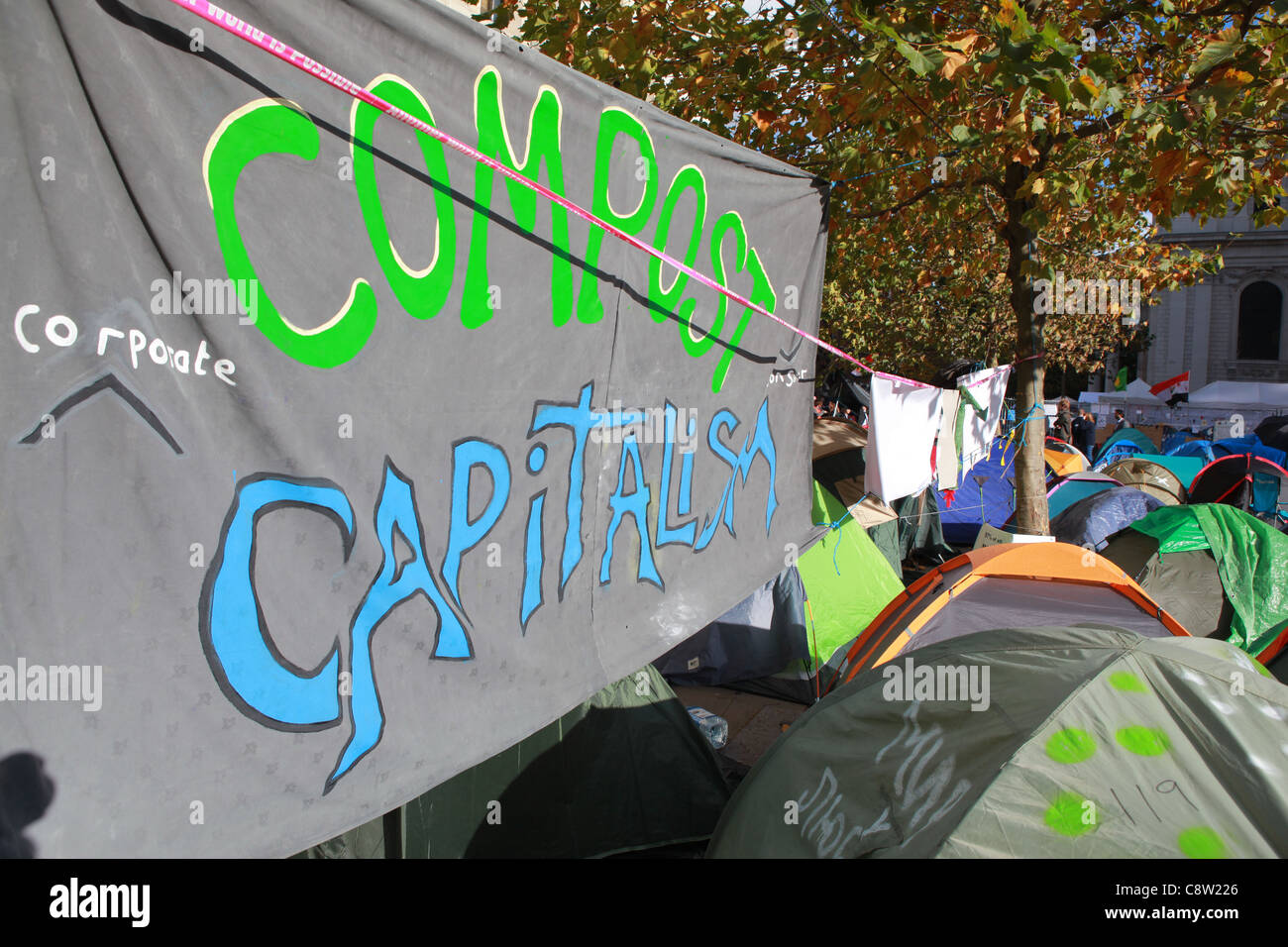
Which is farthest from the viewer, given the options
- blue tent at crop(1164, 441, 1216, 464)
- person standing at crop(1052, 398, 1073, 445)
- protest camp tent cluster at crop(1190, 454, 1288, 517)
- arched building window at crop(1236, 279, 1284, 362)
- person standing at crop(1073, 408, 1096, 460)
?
arched building window at crop(1236, 279, 1284, 362)

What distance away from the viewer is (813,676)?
286 inches

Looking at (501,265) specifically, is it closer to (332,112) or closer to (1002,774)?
(332,112)

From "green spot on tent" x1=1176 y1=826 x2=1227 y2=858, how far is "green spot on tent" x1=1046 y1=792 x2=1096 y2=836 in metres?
0.21

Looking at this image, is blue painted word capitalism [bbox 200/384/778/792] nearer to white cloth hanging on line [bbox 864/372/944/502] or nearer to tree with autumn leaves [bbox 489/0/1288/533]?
white cloth hanging on line [bbox 864/372/944/502]

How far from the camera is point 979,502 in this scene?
491 inches

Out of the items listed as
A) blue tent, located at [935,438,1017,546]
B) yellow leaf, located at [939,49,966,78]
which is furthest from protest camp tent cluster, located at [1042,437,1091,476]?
yellow leaf, located at [939,49,966,78]

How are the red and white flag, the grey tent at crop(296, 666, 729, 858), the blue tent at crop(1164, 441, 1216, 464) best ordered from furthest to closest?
the red and white flag
the blue tent at crop(1164, 441, 1216, 464)
the grey tent at crop(296, 666, 729, 858)

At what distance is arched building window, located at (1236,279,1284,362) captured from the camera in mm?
39438

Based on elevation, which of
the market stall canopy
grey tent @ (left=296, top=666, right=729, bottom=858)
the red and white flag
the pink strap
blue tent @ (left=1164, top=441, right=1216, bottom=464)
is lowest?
grey tent @ (left=296, top=666, right=729, bottom=858)

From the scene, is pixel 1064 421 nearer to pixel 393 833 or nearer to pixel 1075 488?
pixel 1075 488

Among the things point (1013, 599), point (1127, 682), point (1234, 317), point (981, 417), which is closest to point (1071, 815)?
point (1127, 682)

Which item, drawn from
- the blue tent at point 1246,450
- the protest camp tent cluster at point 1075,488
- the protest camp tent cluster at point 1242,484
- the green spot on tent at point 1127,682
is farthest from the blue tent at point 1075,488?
the green spot on tent at point 1127,682

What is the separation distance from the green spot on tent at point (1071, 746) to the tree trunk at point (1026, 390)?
534cm

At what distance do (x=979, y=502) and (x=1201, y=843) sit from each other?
10.7 m
